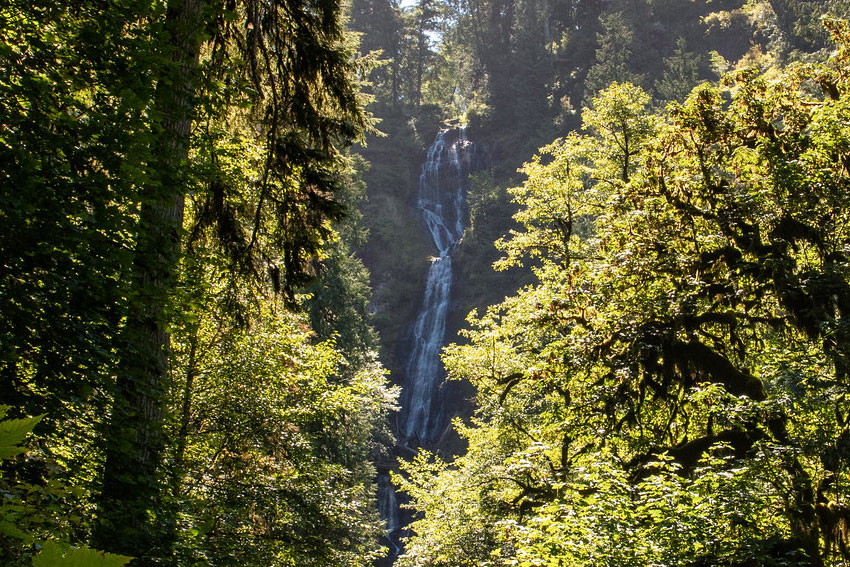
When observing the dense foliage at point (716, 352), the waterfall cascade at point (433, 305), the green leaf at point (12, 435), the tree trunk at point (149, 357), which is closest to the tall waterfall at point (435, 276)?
the waterfall cascade at point (433, 305)

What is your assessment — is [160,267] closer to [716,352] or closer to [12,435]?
[12,435]

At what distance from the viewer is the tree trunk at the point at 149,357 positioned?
4.62 metres

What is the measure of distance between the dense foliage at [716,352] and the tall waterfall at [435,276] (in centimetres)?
2788

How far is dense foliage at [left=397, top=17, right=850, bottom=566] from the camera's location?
6113mm

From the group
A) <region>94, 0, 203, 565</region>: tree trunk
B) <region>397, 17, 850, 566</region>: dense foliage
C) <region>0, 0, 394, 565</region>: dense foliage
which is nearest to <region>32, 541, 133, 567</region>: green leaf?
<region>0, 0, 394, 565</region>: dense foliage

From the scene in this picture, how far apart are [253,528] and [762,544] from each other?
23.1ft

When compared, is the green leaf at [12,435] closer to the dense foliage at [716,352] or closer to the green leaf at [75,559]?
the green leaf at [75,559]

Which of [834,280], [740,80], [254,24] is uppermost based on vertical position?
[740,80]

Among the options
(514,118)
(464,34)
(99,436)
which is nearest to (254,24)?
(99,436)

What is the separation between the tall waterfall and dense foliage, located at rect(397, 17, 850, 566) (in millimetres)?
27883

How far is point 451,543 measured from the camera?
13531 mm

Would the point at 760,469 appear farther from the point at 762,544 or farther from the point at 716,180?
the point at 716,180

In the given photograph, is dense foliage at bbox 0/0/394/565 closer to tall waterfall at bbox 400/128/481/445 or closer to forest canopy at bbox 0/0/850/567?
forest canopy at bbox 0/0/850/567

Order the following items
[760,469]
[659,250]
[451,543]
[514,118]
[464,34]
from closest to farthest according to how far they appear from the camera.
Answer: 1. [760,469]
2. [659,250]
3. [451,543]
4. [514,118]
5. [464,34]
